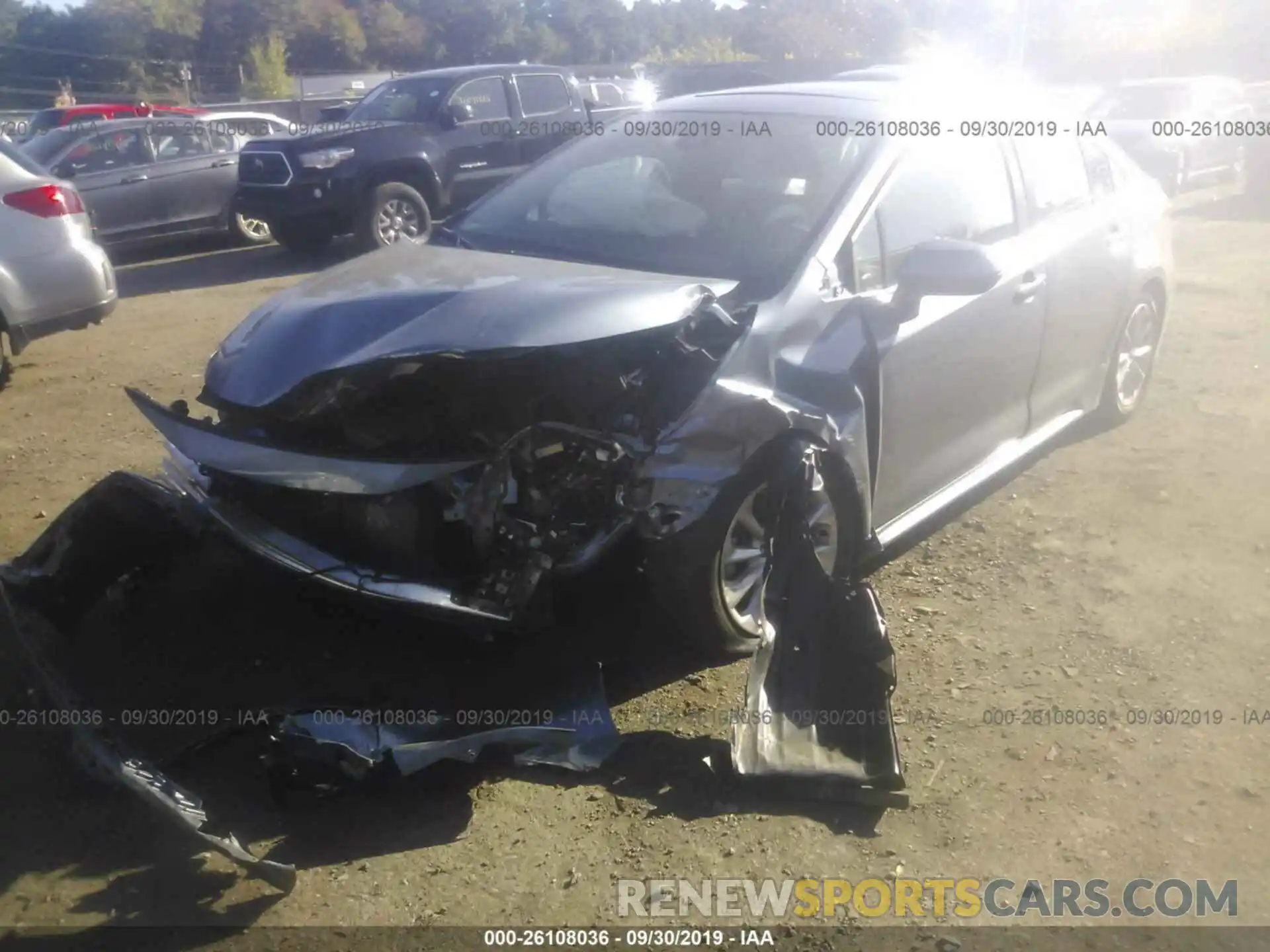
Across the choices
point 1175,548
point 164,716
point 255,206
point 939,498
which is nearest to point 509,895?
point 164,716

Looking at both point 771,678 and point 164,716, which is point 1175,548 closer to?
point 771,678

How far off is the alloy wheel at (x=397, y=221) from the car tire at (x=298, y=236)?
0.54 m

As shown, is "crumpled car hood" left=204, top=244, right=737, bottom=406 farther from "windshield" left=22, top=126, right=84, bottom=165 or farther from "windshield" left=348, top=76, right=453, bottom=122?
"windshield" left=22, top=126, right=84, bottom=165

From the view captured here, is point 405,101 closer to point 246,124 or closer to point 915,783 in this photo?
point 246,124

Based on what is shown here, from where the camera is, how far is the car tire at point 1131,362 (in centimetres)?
572

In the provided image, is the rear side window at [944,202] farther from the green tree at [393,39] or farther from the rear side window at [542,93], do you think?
the green tree at [393,39]

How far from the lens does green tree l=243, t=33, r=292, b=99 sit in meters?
45.9

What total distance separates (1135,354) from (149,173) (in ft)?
32.9

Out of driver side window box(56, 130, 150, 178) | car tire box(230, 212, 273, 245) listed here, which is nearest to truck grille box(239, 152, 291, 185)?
car tire box(230, 212, 273, 245)

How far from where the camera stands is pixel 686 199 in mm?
4219

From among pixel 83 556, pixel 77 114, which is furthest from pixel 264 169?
pixel 83 556

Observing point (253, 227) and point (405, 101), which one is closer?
point (405, 101)

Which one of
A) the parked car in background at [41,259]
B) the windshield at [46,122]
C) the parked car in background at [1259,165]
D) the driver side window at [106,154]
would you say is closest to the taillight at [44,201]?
the parked car in background at [41,259]

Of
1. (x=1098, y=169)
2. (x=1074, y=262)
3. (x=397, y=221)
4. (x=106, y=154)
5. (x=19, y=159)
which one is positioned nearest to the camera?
(x=1074, y=262)
